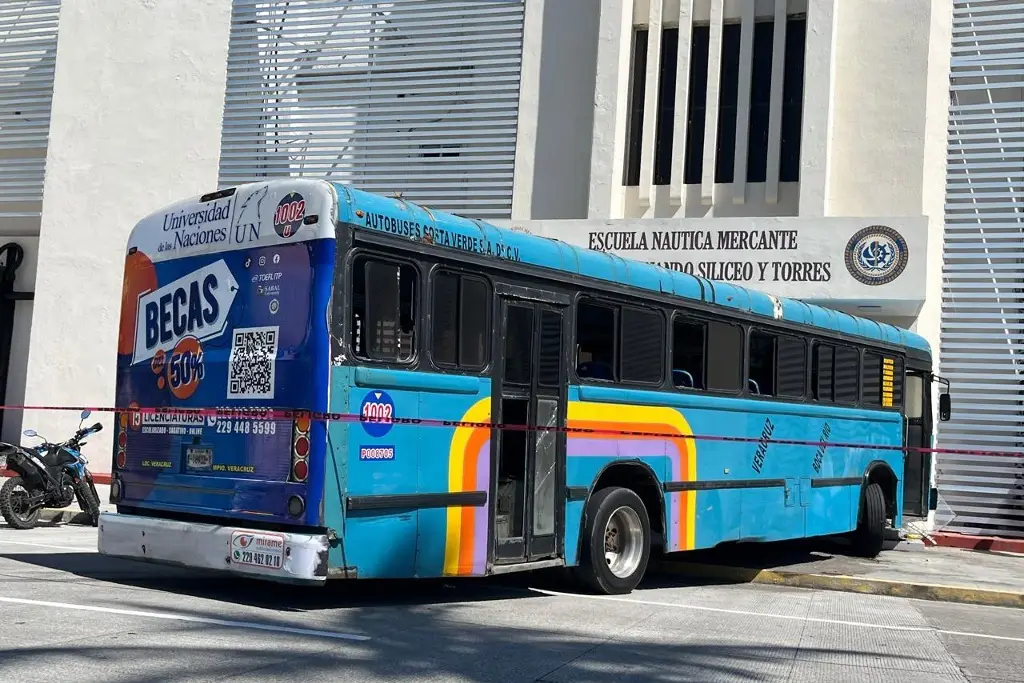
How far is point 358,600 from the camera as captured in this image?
891 centimetres

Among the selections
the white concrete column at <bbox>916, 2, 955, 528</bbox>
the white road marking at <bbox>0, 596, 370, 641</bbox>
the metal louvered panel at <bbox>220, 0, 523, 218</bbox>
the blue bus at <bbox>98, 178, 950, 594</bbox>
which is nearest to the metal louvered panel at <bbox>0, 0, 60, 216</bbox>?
the metal louvered panel at <bbox>220, 0, 523, 218</bbox>

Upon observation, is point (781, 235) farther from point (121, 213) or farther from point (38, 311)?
point (38, 311)

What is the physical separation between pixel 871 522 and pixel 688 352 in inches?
196

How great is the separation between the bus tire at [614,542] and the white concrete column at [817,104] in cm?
993

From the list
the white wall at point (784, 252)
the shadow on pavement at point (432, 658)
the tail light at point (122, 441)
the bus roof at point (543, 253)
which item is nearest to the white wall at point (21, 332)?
the white wall at point (784, 252)

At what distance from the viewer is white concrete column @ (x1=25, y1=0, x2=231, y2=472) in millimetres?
22234

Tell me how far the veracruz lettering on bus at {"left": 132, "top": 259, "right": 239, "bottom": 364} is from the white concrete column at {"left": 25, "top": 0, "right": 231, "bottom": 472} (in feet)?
44.6

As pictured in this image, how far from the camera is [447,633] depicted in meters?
7.56

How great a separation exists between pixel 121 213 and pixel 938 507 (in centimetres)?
1534

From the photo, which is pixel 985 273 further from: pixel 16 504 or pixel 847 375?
pixel 16 504

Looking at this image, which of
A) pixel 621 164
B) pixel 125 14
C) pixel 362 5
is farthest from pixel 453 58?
pixel 125 14

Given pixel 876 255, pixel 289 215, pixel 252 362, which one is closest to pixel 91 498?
pixel 252 362

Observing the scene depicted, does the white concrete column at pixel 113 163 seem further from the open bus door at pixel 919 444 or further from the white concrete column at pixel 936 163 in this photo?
the open bus door at pixel 919 444

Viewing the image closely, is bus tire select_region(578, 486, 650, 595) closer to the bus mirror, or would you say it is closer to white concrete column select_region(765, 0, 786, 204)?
the bus mirror
